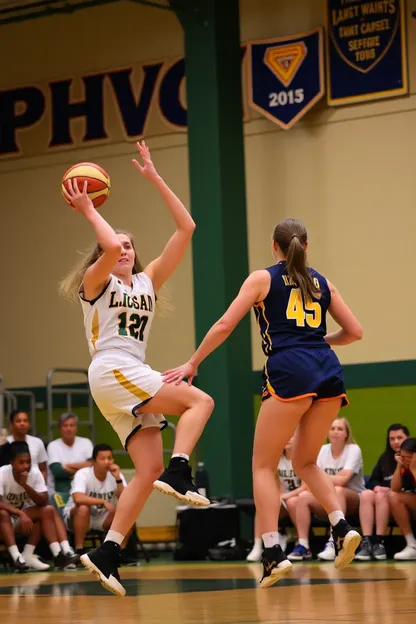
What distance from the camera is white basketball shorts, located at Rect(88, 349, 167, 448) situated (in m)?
6.63

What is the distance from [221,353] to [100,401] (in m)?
7.04

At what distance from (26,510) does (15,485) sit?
0.28m

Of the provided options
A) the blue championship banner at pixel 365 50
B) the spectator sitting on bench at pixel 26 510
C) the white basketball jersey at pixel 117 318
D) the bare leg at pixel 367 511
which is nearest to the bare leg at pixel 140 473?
the white basketball jersey at pixel 117 318

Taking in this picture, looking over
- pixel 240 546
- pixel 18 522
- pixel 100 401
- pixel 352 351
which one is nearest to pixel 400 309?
pixel 352 351

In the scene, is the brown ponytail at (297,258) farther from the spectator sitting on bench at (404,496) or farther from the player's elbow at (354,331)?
the spectator sitting on bench at (404,496)

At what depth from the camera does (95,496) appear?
12.3m

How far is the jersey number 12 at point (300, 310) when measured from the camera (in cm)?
694

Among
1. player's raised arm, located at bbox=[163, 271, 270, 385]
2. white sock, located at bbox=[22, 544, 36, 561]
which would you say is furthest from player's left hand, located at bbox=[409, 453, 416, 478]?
player's raised arm, located at bbox=[163, 271, 270, 385]

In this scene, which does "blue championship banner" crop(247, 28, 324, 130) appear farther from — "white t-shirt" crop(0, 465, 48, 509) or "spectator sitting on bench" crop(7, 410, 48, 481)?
"white t-shirt" crop(0, 465, 48, 509)

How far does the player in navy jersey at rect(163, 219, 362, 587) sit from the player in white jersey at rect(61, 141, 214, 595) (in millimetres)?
196

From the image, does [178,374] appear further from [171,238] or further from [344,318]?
[344,318]

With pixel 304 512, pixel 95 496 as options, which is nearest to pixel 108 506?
pixel 95 496

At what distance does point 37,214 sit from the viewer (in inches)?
643

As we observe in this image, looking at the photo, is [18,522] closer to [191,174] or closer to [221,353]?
[221,353]
